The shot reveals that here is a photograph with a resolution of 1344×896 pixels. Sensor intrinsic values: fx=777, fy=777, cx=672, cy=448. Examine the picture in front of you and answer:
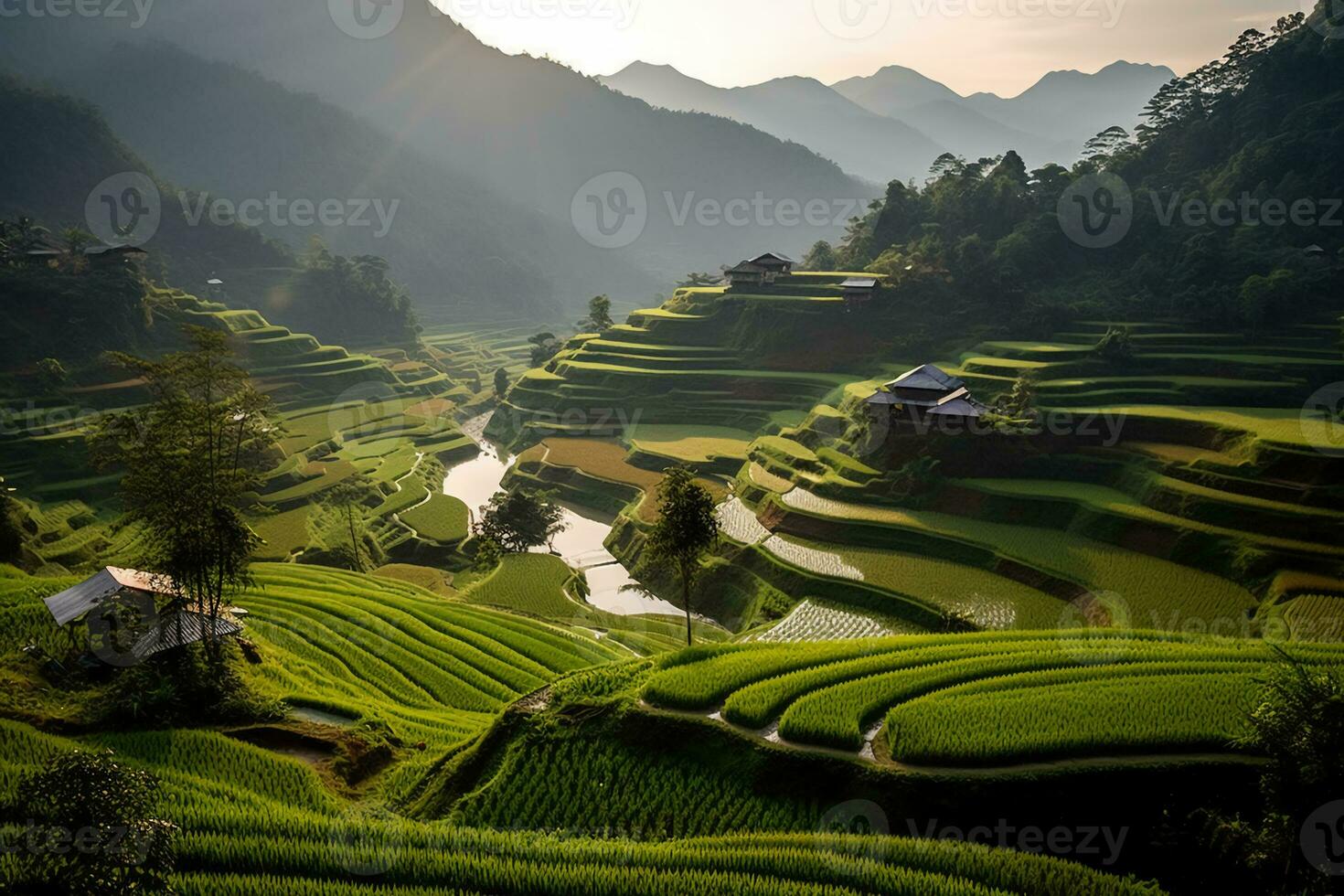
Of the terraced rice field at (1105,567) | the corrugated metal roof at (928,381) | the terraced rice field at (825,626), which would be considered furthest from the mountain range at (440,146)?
the terraced rice field at (1105,567)

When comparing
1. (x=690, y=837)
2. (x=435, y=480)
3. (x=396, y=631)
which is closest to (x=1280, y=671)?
(x=690, y=837)

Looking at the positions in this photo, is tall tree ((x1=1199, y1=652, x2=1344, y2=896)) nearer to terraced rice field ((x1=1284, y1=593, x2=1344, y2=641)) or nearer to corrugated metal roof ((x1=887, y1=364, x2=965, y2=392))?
terraced rice field ((x1=1284, y1=593, x2=1344, y2=641))

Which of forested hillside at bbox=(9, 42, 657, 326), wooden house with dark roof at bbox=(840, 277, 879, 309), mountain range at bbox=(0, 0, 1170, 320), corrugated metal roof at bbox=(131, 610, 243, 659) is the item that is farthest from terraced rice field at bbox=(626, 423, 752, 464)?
forested hillside at bbox=(9, 42, 657, 326)

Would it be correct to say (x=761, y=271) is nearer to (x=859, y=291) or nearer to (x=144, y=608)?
(x=859, y=291)

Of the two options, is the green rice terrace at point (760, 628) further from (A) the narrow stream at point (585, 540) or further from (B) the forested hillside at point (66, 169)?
(B) the forested hillside at point (66, 169)

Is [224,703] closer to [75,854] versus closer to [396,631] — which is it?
[75,854]
